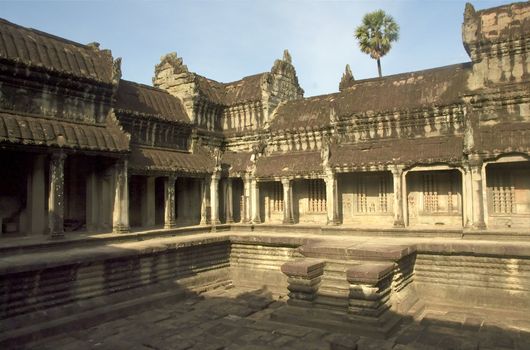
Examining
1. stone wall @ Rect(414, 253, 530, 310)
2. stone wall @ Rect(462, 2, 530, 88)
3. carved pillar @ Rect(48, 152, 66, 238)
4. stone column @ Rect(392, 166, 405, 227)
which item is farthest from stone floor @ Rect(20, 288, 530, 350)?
stone wall @ Rect(462, 2, 530, 88)

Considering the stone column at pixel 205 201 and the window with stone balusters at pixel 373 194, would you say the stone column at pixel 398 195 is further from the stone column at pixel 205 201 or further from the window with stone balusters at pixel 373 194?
the stone column at pixel 205 201

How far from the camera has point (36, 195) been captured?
13742 mm

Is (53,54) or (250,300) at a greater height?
(53,54)

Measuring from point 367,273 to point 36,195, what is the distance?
10.6 meters

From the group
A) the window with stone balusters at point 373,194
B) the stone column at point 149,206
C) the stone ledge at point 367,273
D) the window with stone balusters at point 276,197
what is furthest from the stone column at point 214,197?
the stone ledge at point 367,273

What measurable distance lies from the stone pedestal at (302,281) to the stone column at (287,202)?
26.6ft

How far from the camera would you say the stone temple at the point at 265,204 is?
31.2 ft

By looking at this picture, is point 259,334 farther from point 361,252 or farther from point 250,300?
point 250,300

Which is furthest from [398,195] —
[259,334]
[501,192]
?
[259,334]

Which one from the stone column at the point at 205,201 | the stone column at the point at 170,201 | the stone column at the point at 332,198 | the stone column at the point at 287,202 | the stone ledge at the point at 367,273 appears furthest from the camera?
the stone column at the point at 205,201

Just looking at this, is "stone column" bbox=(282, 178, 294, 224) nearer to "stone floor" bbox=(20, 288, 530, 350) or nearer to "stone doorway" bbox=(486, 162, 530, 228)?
"stone floor" bbox=(20, 288, 530, 350)

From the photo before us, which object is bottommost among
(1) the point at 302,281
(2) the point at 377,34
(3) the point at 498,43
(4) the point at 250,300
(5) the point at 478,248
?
(4) the point at 250,300

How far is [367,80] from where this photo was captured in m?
19.0

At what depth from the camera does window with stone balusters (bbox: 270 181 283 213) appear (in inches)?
794
